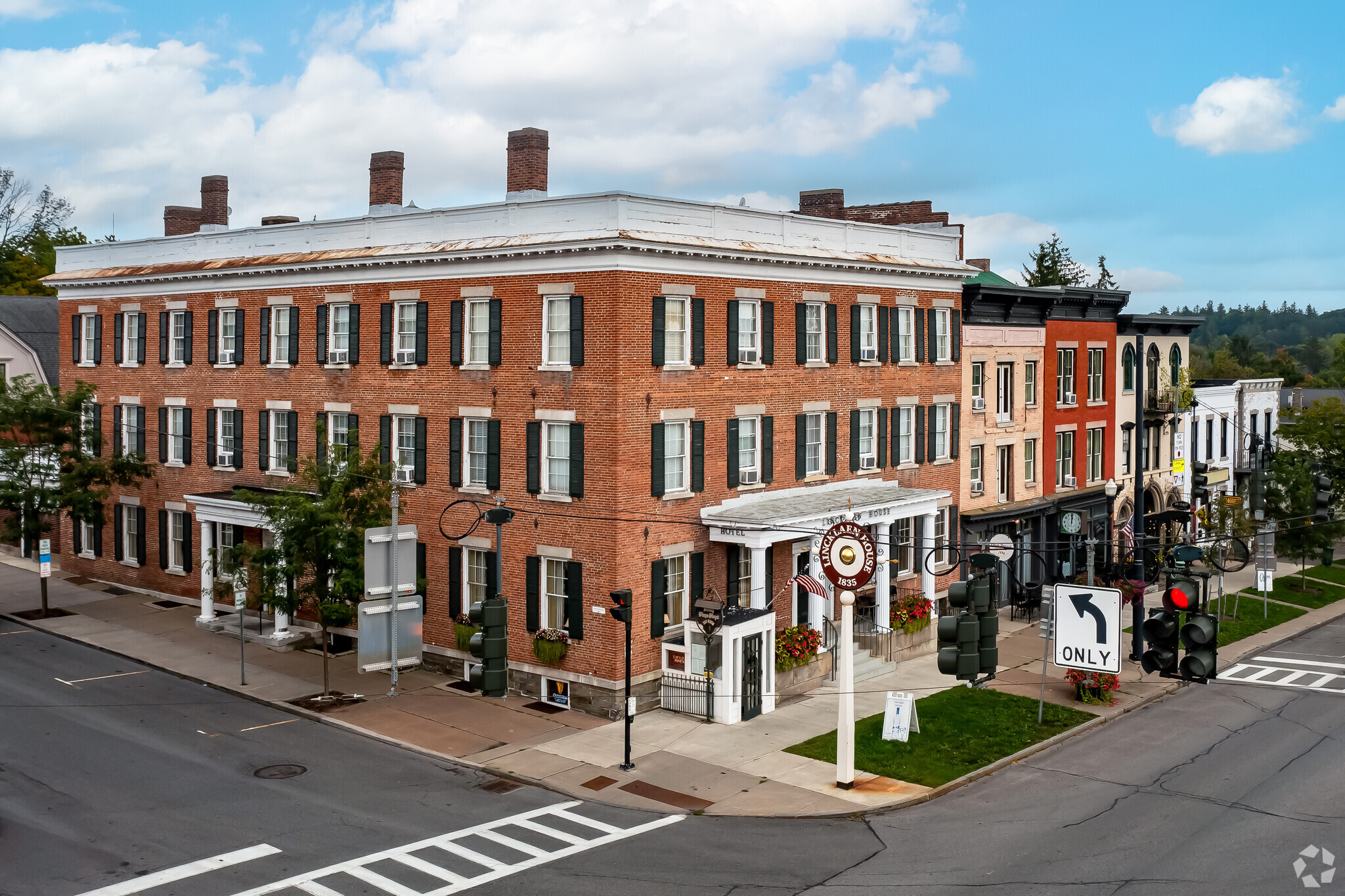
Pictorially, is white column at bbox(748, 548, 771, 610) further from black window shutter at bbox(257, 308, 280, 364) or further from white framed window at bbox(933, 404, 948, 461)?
black window shutter at bbox(257, 308, 280, 364)

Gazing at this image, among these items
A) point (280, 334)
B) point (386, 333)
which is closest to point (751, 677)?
point (386, 333)

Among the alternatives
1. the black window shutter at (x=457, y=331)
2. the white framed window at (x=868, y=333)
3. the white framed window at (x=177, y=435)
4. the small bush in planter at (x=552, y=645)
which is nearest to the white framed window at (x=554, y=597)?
the small bush in planter at (x=552, y=645)

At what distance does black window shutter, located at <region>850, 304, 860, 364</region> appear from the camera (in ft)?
124

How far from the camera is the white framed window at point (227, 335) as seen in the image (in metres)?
40.3

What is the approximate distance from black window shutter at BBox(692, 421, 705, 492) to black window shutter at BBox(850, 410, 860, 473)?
7438mm

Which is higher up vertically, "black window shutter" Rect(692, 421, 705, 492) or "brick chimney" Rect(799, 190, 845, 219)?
"brick chimney" Rect(799, 190, 845, 219)

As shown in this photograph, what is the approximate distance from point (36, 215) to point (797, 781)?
103m

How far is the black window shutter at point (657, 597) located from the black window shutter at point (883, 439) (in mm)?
10939

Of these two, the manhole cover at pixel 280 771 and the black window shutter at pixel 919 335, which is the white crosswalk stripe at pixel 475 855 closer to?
the manhole cover at pixel 280 771

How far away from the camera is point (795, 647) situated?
108 feet

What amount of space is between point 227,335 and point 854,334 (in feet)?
68.0

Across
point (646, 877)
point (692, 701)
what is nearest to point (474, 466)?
point (692, 701)

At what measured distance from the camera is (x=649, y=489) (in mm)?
30875

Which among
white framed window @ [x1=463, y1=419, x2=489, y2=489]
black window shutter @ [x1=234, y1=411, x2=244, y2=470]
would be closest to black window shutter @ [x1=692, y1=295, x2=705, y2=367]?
white framed window @ [x1=463, y1=419, x2=489, y2=489]
